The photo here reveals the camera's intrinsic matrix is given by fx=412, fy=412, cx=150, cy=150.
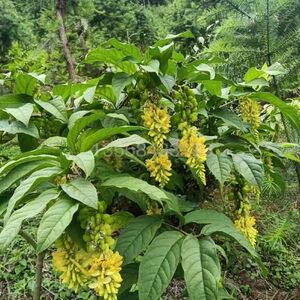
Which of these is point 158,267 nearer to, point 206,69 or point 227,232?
point 227,232

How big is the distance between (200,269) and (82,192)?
260 millimetres

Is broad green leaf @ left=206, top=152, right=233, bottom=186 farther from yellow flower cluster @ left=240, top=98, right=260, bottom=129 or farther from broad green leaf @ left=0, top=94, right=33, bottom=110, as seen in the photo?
broad green leaf @ left=0, top=94, right=33, bottom=110

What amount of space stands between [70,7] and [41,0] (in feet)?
12.8

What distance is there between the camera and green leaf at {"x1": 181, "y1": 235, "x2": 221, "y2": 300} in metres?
0.74

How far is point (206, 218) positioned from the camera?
0.91 m

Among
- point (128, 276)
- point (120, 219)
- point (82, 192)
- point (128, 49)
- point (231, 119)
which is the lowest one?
point (128, 276)

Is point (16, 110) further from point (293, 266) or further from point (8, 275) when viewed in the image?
point (293, 266)

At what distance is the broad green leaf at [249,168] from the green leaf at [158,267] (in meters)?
0.23

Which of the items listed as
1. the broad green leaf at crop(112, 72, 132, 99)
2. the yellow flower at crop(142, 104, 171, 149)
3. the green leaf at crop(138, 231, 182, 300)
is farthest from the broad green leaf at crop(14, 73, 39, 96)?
the green leaf at crop(138, 231, 182, 300)

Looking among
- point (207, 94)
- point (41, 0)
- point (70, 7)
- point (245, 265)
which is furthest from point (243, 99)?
point (41, 0)

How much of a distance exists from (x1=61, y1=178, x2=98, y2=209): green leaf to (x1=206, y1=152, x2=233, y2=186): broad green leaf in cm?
33

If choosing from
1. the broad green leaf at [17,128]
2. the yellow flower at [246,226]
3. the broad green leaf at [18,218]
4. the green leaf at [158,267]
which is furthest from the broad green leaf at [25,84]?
the yellow flower at [246,226]

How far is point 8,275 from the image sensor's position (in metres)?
2.05

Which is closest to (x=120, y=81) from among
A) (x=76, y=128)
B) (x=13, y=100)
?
(x=76, y=128)
